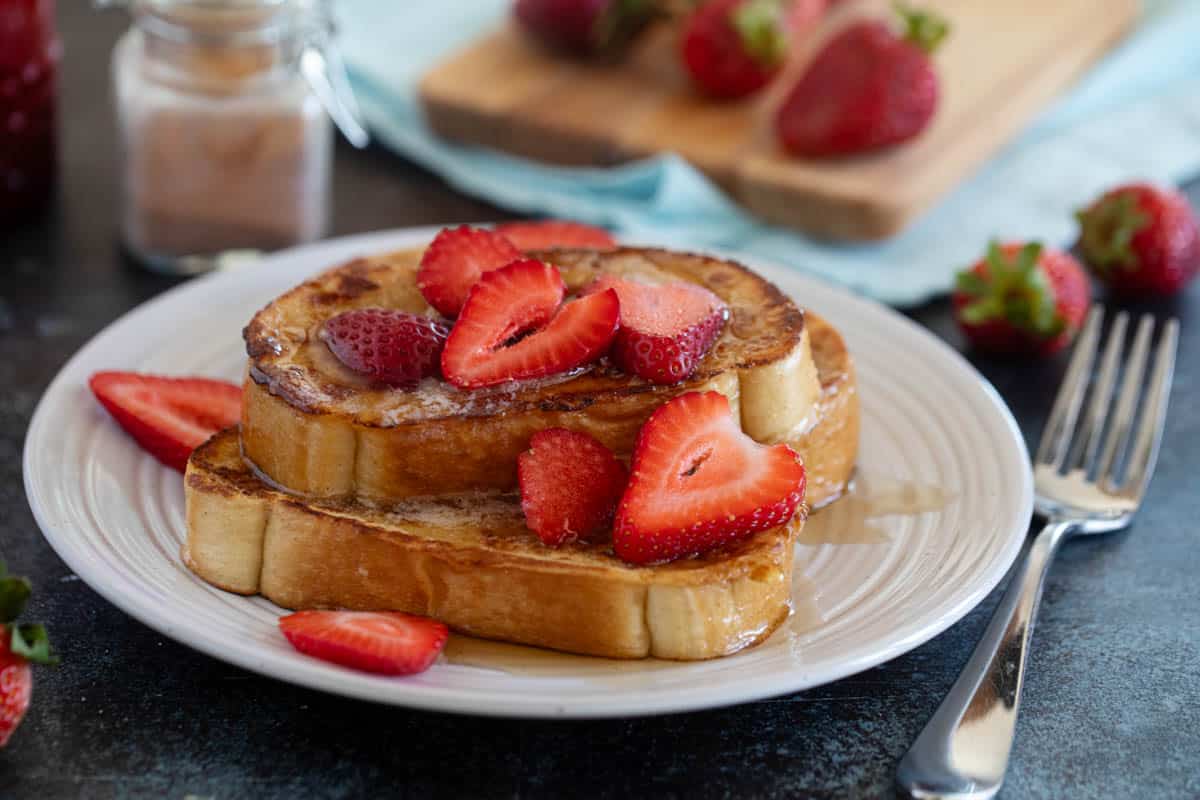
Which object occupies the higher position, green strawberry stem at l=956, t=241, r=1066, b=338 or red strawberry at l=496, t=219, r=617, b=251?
red strawberry at l=496, t=219, r=617, b=251

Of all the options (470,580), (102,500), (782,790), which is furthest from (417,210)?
(782,790)

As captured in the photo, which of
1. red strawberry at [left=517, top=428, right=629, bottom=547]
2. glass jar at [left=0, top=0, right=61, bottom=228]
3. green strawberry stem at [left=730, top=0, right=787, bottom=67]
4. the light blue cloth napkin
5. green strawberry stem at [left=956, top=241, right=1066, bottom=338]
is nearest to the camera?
red strawberry at [left=517, top=428, right=629, bottom=547]

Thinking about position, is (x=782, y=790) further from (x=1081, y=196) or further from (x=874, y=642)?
(x=1081, y=196)

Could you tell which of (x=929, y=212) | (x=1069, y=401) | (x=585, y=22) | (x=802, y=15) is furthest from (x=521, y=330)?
(x=802, y=15)

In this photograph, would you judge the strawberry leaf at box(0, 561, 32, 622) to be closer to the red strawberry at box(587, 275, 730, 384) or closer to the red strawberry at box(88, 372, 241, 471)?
the red strawberry at box(88, 372, 241, 471)

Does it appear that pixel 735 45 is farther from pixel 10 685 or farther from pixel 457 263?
pixel 10 685

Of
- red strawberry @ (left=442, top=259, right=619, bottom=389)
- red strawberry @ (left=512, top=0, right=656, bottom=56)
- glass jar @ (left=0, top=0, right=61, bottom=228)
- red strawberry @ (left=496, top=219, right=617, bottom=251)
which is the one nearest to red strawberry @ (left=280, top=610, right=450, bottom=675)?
red strawberry @ (left=442, top=259, right=619, bottom=389)
